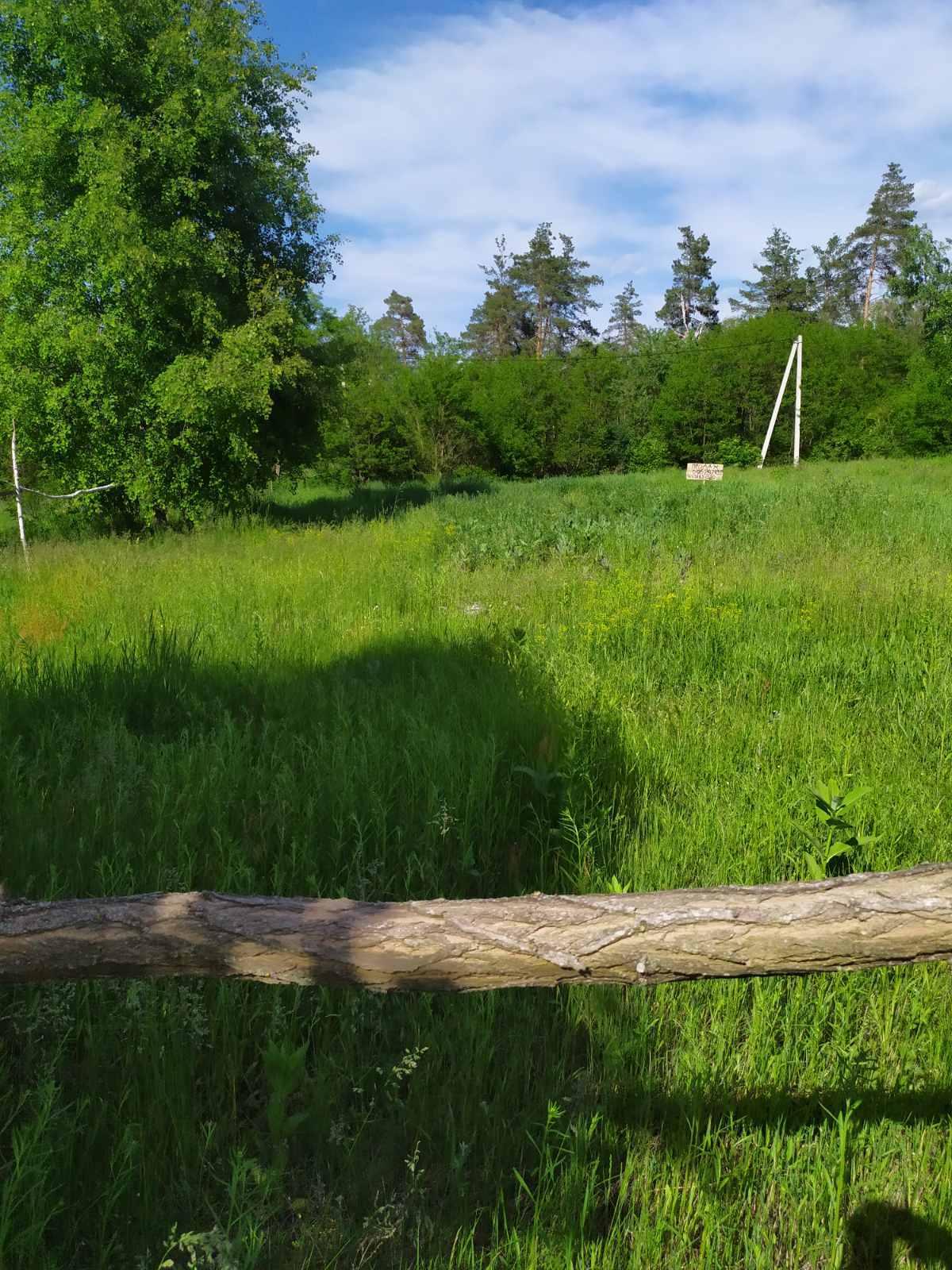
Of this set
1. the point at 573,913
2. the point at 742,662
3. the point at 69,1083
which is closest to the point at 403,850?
the point at 69,1083

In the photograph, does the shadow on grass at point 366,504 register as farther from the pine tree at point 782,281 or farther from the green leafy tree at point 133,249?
the pine tree at point 782,281

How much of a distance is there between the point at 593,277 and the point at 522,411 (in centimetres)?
2644

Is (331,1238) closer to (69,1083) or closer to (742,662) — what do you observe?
(69,1083)

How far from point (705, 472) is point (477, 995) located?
2870cm

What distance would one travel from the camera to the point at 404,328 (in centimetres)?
7575

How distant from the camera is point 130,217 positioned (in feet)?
46.0

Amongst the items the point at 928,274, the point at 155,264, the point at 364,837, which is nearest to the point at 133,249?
the point at 155,264

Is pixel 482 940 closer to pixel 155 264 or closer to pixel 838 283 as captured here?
pixel 155 264

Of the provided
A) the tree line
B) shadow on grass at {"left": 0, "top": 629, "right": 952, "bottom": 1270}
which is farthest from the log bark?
the tree line

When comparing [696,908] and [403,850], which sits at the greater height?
[696,908]

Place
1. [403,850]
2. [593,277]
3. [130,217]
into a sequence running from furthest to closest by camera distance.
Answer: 1. [593,277]
2. [130,217]
3. [403,850]

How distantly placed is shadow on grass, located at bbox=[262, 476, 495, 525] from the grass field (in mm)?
10500

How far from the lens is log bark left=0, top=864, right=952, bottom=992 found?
1.57m

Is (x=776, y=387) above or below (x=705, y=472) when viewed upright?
above
